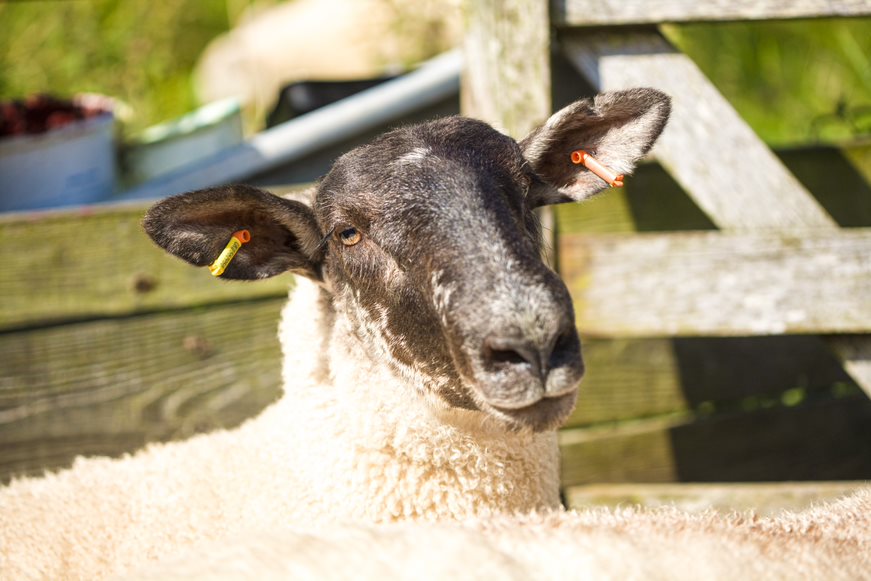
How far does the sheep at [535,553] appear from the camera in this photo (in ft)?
5.49

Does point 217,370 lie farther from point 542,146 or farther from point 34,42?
point 34,42

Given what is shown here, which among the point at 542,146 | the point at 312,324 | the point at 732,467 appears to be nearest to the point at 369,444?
the point at 312,324

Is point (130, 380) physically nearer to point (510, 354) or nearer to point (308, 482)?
point (308, 482)

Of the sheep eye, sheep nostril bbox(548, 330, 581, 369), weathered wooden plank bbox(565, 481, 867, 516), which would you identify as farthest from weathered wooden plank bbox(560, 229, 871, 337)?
sheep nostril bbox(548, 330, 581, 369)

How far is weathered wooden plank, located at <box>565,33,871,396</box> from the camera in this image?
315 cm

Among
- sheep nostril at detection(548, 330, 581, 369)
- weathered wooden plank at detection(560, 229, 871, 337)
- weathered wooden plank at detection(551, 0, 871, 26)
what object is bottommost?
weathered wooden plank at detection(560, 229, 871, 337)

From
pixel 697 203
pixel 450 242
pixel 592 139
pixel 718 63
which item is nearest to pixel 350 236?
pixel 450 242

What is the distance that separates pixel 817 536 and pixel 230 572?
131 centimetres

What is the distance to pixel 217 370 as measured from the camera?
11.9ft

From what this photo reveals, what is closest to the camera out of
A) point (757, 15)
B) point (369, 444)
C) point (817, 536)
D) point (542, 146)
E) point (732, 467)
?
point (817, 536)

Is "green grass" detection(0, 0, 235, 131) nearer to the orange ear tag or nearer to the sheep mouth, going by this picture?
the orange ear tag

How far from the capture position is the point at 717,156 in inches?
124

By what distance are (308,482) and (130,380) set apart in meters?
1.21

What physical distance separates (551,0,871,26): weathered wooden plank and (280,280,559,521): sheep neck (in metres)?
1.41
